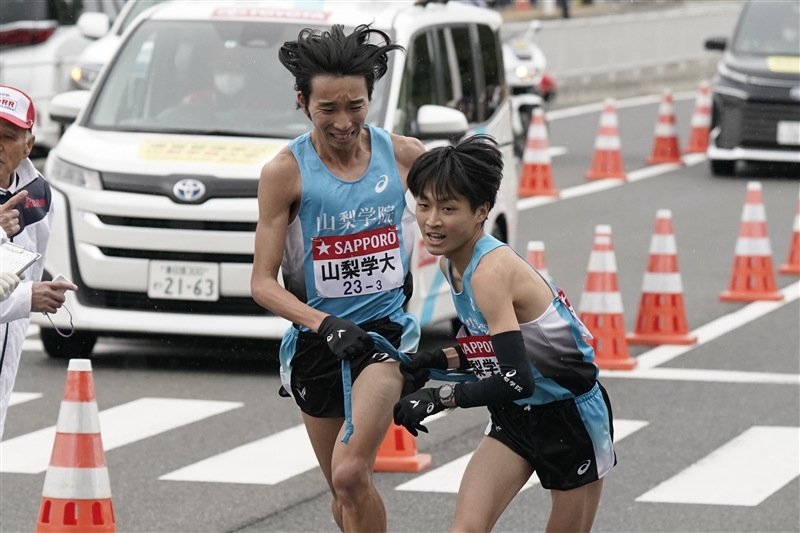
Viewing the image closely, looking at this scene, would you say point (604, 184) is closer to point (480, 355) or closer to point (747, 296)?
point (747, 296)

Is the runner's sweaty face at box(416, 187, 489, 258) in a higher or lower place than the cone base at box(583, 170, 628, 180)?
higher

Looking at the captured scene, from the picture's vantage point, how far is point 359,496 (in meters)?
5.43

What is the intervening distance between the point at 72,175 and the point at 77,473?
4031mm

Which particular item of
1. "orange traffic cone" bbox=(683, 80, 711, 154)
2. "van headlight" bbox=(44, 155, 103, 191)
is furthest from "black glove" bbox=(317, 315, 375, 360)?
"orange traffic cone" bbox=(683, 80, 711, 154)

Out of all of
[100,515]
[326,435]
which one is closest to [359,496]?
[326,435]

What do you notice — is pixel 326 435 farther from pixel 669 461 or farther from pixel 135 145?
pixel 135 145

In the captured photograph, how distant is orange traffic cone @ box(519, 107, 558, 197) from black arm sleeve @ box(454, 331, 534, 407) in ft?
47.9

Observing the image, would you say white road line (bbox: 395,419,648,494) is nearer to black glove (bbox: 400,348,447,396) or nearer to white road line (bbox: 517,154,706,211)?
black glove (bbox: 400,348,447,396)

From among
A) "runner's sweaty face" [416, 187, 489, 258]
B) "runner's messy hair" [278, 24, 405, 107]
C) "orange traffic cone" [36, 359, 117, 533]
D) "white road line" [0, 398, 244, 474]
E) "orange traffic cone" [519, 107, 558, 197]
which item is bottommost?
"orange traffic cone" [519, 107, 558, 197]

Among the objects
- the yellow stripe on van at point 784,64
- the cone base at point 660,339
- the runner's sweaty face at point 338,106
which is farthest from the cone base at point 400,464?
the yellow stripe on van at point 784,64

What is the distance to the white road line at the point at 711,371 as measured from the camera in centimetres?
1019

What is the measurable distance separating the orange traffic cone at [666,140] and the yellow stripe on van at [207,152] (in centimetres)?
1303

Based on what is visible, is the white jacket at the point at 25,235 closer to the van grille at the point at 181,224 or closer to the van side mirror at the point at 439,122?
the van grille at the point at 181,224

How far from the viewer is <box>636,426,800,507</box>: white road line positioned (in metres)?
7.40
